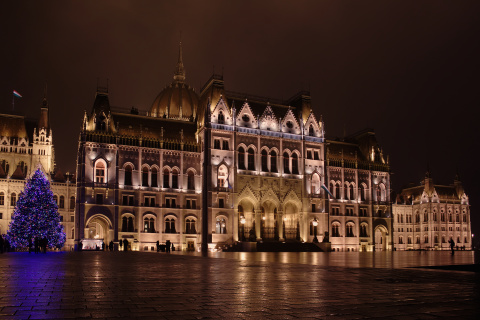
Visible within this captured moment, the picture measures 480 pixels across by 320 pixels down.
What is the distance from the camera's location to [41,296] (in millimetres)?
9469

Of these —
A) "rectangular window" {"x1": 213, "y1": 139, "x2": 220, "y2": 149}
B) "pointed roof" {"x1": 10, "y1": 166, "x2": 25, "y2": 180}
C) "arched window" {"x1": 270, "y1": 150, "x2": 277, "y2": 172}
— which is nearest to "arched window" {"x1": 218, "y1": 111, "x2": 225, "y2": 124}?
"rectangular window" {"x1": 213, "y1": 139, "x2": 220, "y2": 149}

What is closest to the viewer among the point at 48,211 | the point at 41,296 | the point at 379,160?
the point at 41,296

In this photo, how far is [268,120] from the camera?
246 feet

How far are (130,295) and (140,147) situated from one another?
194 feet

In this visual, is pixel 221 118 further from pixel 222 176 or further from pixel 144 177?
pixel 144 177

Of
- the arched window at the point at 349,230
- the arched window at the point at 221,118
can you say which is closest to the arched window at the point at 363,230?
the arched window at the point at 349,230

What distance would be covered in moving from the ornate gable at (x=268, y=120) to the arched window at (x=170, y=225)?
20.5m

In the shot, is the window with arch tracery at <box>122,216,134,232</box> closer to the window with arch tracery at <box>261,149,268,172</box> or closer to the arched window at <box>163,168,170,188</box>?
the arched window at <box>163,168,170,188</box>

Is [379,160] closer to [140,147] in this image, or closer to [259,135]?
[259,135]

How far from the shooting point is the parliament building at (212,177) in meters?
65.2

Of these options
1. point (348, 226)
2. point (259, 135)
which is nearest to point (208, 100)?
point (259, 135)

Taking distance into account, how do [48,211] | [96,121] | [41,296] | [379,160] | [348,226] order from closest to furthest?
1. [41,296]
2. [48,211]
3. [96,121]
4. [348,226]
5. [379,160]

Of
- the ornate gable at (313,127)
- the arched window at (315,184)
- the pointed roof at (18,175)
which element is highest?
the ornate gable at (313,127)

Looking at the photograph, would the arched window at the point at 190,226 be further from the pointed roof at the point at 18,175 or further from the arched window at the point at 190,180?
the pointed roof at the point at 18,175
